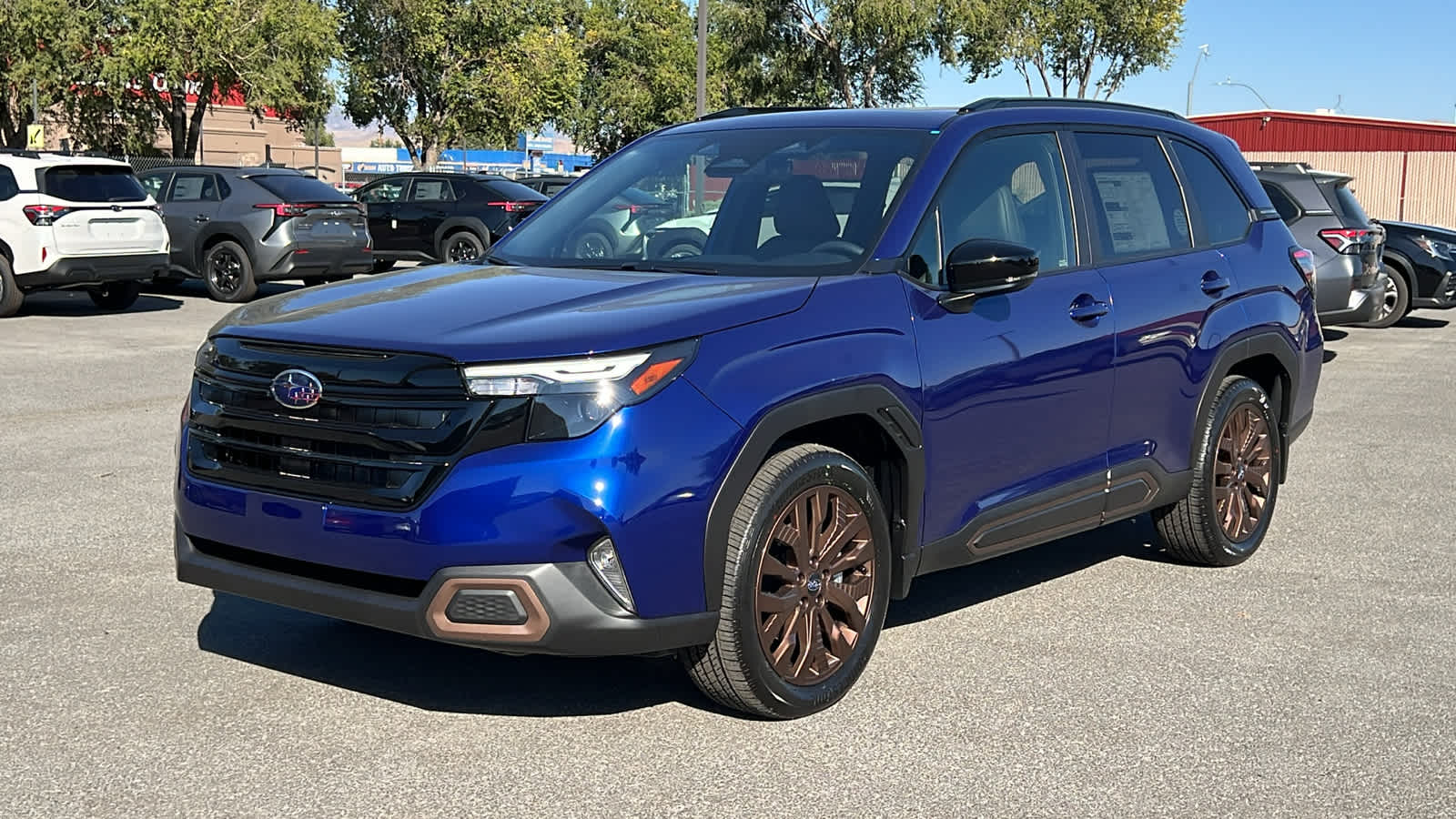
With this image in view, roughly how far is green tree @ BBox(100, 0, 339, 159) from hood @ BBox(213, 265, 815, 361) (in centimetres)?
3363

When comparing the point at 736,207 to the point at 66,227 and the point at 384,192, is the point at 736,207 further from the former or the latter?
the point at 384,192

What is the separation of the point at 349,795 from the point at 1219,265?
405cm

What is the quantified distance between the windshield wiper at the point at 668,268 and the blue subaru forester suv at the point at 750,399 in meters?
0.02

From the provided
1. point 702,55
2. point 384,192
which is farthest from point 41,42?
point 702,55

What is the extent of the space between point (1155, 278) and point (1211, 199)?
82cm

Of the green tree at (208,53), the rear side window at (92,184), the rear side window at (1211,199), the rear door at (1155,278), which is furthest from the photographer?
the green tree at (208,53)

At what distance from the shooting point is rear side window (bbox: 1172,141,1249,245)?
21.1 feet

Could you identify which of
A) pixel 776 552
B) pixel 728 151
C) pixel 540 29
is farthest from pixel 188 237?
pixel 540 29

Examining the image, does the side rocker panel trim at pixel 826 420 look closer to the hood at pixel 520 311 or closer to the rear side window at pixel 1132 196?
the hood at pixel 520 311

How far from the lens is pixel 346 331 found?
4.27 metres

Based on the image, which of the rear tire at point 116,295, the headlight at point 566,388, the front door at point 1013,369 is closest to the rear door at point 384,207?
the rear tire at point 116,295

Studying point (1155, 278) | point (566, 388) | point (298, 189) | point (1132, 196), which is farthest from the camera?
point (298, 189)

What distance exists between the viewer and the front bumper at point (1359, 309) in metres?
14.7

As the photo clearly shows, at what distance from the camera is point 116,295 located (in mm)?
18562
